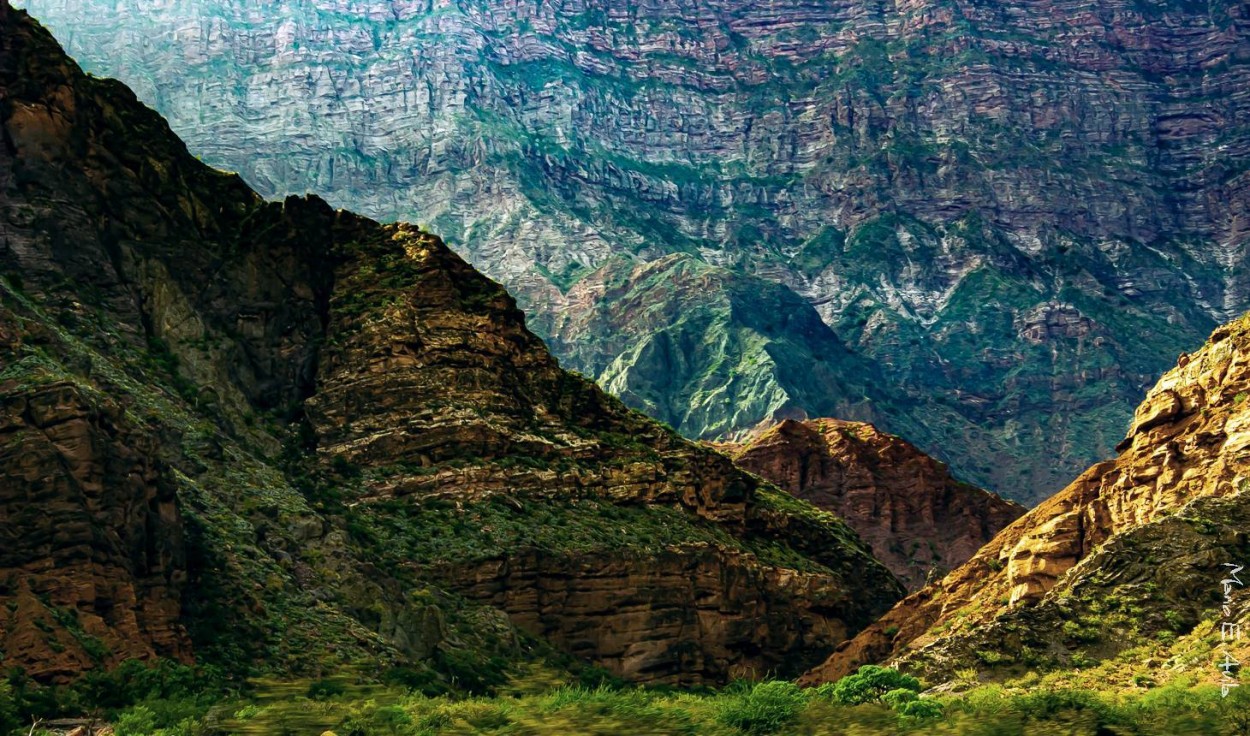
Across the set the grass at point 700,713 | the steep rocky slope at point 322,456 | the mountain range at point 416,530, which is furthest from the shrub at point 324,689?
the steep rocky slope at point 322,456

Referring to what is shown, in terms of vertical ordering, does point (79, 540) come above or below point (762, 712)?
below

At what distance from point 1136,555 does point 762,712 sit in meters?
28.0

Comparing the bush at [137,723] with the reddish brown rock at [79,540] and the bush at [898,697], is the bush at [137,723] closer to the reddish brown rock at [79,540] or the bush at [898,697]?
the reddish brown rock at [79,540]

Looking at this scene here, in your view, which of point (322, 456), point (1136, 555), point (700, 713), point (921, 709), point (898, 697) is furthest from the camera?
point (322, 456)

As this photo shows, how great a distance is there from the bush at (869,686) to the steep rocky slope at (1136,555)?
9.40 ft

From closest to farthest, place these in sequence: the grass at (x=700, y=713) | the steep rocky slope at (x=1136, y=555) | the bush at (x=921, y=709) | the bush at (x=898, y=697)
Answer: the grass at (x=700, y=713) < the bush at (x=921, y=709) < the bush at (x=898, y=697) < the steep rocky slope at (x=1136, y=555)

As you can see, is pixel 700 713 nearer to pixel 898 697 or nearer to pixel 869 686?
pixel 898 697

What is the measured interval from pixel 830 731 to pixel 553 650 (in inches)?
2093

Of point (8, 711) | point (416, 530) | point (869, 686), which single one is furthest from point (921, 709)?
point (416, 530)

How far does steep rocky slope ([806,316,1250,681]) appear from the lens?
75.6 m

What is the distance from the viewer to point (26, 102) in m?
109

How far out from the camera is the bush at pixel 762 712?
56.6 m

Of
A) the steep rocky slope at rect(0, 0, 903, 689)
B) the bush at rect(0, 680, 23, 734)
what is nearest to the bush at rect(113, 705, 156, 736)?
the bush at rect(0, 680, 23, 734)

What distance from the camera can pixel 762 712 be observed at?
58.0 meters
